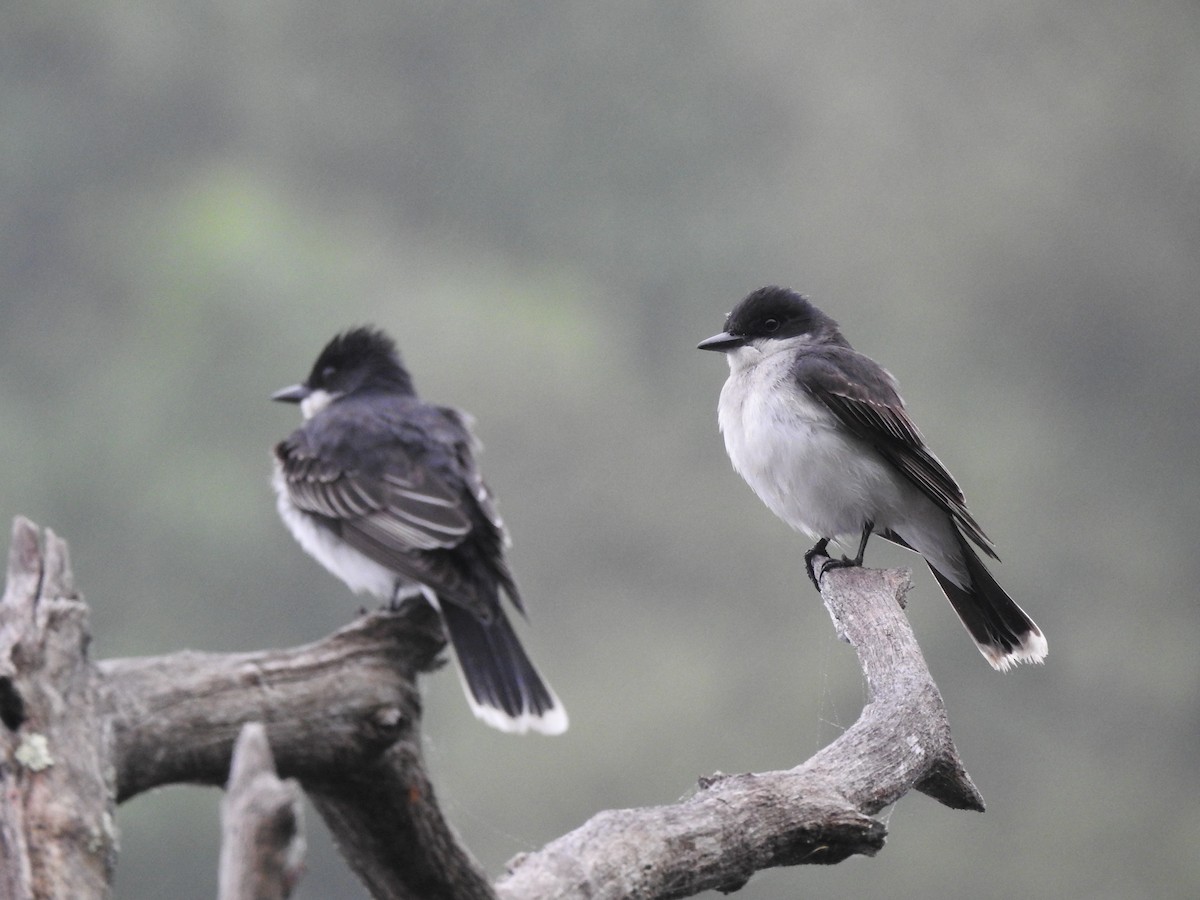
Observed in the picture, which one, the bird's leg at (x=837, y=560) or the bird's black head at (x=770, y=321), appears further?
the bird's black head at (x=770, y=321)

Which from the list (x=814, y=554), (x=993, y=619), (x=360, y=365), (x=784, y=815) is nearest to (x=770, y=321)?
(x=814, y=554)

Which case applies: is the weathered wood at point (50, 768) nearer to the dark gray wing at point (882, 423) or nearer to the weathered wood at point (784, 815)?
the weathered wood at point (784, 815)

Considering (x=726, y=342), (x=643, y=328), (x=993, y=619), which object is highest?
(x=643, y=328)

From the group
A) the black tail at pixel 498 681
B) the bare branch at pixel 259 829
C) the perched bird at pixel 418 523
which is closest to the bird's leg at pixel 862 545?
the perched bird at pixel 418 523

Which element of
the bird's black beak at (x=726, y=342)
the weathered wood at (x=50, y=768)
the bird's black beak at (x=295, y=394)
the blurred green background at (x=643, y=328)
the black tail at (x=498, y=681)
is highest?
the blurred green background at (x=643, y=328)

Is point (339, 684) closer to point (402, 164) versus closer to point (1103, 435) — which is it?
point (1103, 435)

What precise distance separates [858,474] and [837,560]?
26 centimetres

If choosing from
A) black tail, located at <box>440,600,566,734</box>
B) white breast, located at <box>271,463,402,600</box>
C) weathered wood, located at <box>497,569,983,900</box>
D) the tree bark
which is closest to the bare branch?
the tree bark

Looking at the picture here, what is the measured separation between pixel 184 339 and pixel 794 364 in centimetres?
2182

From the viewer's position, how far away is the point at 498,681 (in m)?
3.30

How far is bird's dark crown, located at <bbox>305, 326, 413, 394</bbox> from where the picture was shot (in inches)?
180

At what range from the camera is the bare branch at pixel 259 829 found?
2070mm

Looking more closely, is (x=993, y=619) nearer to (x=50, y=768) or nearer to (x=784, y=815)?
(x=784, y=815)

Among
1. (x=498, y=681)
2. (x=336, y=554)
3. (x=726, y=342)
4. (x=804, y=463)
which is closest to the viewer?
(x=498, y=681)
